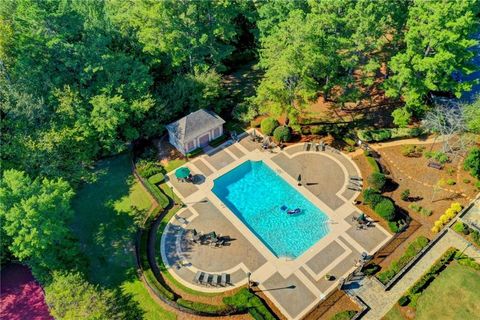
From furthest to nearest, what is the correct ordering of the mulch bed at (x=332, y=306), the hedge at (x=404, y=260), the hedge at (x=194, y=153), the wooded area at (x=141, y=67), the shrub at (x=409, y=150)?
the hedge at (x=194, y=153)
the shrub at (x=409, y=150)
the wooded area at (x=141, y=67)
the hedge at (x=404, y=260)
the mulch bed at (x=332, y=306)

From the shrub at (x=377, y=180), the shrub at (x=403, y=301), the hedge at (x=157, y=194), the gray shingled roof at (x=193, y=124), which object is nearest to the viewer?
the shrub at (x=403, y=301)

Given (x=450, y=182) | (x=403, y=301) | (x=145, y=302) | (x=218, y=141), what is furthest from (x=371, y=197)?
(x=145, y=302)

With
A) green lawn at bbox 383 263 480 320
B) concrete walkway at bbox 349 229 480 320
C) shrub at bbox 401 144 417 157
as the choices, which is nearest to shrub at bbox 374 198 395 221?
concrete walkway at bbox 349 229 480 320

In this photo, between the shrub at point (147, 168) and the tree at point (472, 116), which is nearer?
the tree at point (472, 116)

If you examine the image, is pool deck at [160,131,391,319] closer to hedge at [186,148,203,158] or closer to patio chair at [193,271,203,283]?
patio chair at [193,271,203,283]

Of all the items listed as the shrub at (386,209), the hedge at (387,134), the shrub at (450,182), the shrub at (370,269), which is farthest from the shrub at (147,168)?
the shrub at (450,182)

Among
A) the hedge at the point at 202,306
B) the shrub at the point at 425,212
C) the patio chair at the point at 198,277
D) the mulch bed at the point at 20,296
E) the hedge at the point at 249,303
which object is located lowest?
the mulch bed at the point at 20,296

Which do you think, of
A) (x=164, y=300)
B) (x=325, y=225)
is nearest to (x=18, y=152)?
(x=164, y=300)

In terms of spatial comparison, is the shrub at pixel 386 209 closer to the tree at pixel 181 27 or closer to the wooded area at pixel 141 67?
the wooded area at pixel 141 67
